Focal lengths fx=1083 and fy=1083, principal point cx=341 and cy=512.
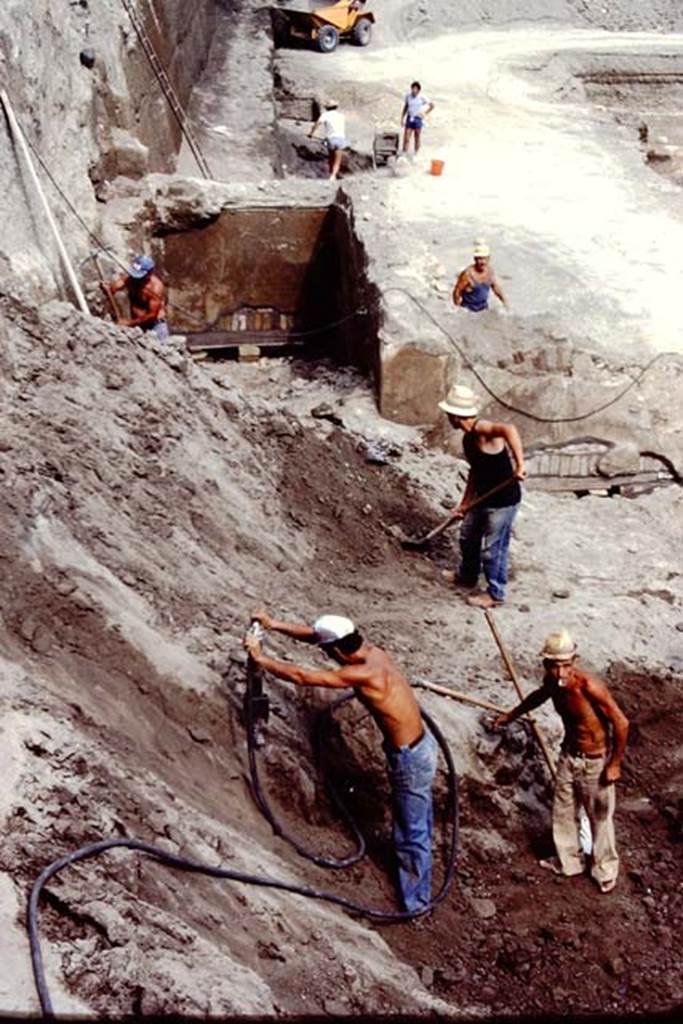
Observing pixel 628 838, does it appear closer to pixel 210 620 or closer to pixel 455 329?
pixel 210 620

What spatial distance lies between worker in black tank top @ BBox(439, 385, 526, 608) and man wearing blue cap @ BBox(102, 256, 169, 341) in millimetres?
3126

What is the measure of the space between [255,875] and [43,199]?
20.7 feet

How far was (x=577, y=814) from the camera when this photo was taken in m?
5.45

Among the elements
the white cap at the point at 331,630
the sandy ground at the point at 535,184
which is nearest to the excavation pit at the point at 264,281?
the sandy ground at the point at 535,184

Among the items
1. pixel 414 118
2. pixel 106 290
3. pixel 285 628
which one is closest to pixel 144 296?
pixel 106 290

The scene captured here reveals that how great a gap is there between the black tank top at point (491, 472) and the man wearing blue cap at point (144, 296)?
3323 mm

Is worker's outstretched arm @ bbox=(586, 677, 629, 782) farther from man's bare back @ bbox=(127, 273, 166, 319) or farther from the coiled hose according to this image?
man's bare back @ bbox=(127, 273, 166, 319)

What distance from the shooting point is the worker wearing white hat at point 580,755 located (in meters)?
5.06

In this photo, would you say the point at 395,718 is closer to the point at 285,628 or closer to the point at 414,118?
the point at 285,628

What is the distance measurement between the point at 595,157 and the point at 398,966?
12.4m

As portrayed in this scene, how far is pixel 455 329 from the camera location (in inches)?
388

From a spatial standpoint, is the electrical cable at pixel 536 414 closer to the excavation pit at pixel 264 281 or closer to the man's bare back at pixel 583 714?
the excavation pit at pixel 264 281

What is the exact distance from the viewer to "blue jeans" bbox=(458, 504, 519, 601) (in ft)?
23.8

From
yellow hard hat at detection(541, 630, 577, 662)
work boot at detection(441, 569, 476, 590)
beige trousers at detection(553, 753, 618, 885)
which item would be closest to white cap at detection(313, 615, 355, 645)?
yellow hard hat at detection(541, 630, 577, 662)
